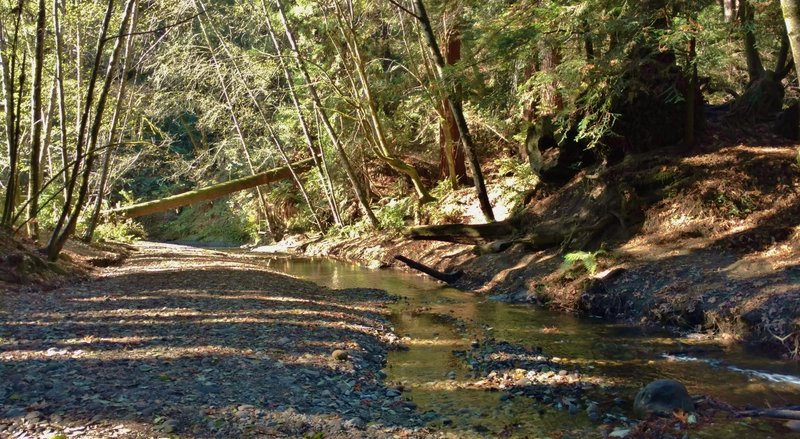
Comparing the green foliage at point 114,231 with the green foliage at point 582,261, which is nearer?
the green foliage at point 582,261

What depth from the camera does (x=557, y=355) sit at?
318 inches

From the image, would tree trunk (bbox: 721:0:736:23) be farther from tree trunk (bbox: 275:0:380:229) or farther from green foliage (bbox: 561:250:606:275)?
tree trunk (bbox: 275:0:380:229)

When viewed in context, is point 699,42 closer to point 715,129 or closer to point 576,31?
point 576,31

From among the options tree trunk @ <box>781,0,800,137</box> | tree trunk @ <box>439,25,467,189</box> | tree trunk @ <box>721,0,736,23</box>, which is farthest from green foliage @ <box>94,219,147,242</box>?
tree trunk @ <box>781,0,800,137</box>

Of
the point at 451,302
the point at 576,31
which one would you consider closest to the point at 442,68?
the point at 576,31

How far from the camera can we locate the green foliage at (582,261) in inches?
468

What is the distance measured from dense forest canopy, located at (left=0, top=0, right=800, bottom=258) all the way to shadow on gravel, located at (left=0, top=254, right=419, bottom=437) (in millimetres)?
3738

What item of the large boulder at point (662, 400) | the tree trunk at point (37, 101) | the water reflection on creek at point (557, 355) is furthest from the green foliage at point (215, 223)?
the large boulder at point (662, 400)

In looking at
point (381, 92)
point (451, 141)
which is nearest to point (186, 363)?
point (451, 141)

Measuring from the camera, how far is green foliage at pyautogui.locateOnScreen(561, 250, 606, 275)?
39.0 ft

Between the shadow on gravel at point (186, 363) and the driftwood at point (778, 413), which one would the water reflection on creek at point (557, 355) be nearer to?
the driftwood at point (778, 413)

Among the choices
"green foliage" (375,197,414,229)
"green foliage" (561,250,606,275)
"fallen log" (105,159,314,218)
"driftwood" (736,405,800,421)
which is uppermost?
"fallen log" (105,159,314,218)

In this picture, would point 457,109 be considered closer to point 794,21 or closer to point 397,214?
point 397,214

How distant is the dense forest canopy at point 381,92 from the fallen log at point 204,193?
0.31 m
